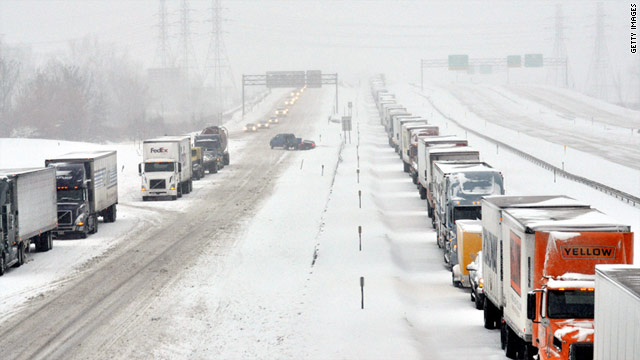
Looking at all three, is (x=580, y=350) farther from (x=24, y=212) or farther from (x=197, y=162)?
(x=197, y=162)

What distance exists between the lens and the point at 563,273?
1680 centimetres

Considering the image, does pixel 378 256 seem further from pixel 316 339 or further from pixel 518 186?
pixel 518 186

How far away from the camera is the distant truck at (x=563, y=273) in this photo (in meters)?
16.2

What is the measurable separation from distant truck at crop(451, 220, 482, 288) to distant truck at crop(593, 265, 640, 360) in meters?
14.0

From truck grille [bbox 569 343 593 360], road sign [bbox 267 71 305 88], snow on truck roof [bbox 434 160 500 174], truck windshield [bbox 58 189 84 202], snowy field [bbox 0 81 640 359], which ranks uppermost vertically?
road sign [bbox 267 71 305 88]

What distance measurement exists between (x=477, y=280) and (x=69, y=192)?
68.5ft

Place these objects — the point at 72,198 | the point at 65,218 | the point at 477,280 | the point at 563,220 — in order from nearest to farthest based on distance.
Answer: the point at 563,220 < the point at 477,280 < the point at 65,218 < the point at 72,198

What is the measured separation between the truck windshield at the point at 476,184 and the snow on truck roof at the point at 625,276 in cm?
1906

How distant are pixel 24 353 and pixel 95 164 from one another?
19791mm

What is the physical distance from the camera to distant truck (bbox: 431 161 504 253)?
104 ft

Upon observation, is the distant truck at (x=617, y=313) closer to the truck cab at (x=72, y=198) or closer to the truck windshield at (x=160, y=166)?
the truck cab at (x=72, y=198)

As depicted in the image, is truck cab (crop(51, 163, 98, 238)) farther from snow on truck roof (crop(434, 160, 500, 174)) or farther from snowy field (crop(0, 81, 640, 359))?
snow on truck roof (crop(434, 160, 500, 174))

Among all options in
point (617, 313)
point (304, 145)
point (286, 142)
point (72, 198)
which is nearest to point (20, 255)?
point (72, 198)

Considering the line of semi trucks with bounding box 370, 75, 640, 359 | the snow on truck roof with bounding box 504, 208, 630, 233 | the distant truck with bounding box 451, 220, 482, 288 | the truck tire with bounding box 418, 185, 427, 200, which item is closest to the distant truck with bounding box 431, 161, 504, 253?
the distant truck with bounding box 451, 220, 482, 288
